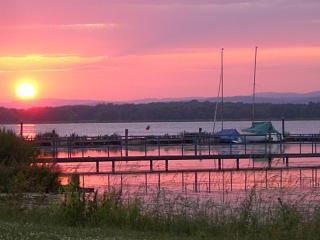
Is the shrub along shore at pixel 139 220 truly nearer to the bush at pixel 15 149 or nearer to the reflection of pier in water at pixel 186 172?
the reflection of pier in water at pixel 186 172

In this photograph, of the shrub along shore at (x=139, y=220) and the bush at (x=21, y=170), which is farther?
the bush at (x=21, y=170)

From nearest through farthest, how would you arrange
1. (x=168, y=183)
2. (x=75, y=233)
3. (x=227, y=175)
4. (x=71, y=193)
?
(x=75, y=233) < (x=71, y=193) < (x=168, y=183) < (x=227, y=175)

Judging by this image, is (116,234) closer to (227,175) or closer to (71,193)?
(71,193)

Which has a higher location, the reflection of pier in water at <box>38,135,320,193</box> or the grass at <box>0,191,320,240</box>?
the grass at <box>0,191,320,240</box>

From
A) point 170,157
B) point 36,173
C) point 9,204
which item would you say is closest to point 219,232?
point 9,204

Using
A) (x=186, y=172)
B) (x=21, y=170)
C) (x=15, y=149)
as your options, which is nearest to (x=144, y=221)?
(x=21, y=170)

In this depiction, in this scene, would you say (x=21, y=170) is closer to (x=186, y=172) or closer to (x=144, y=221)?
(x=144, y=221)

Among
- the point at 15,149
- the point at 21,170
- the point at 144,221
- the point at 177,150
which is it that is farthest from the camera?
the point at 177,150

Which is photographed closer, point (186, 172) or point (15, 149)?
point (15, 149)

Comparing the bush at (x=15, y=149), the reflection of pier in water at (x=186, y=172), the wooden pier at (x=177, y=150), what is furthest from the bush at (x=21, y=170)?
the wooden pier at (x=177, y=150)

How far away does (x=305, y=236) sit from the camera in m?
12.4

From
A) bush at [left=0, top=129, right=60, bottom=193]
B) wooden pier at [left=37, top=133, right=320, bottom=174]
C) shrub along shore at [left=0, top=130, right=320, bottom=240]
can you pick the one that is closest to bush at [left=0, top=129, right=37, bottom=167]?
bush at [left=0, top=129, right=60, bottom=193]

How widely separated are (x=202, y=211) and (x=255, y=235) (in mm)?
2689

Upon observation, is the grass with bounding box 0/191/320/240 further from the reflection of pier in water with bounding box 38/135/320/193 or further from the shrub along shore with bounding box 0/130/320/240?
the reflection of pier in water with bounding box 38/135/320/193
